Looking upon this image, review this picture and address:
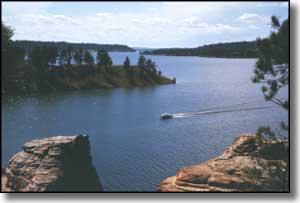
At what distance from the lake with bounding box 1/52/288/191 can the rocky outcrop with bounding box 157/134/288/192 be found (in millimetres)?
1395

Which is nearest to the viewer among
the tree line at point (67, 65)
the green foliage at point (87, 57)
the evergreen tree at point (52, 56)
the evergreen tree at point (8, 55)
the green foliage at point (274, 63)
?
the evergreen tree at point (8, 55)

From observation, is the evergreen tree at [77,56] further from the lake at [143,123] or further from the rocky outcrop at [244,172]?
the rocky outcrop at [244,172]

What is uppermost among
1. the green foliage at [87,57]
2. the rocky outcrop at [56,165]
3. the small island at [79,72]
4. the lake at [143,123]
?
the green foliage at [87,57]

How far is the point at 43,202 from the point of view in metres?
5.43

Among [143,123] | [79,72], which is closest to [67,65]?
[79,72]

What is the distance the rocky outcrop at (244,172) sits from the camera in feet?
17.9

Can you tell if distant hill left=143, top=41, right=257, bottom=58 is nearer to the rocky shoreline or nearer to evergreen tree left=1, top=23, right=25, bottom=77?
the rocky shoreline

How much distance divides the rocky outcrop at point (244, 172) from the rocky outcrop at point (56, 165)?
1.95m

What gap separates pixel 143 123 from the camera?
81.4ft

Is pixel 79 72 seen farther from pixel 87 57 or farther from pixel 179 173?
pixel 179 173

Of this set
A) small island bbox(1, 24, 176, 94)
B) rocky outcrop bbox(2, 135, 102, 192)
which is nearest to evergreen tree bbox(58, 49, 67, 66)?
small island bbox(1, 24, 176, 94)

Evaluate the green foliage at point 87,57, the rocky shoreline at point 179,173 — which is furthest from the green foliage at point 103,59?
the rocky shoreline at point 179,173

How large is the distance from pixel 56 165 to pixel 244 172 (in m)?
4.13

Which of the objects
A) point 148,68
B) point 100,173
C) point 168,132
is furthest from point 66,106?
point 148,68
